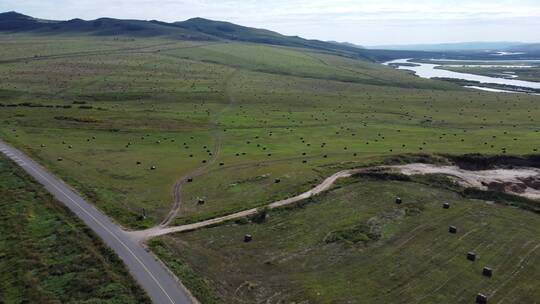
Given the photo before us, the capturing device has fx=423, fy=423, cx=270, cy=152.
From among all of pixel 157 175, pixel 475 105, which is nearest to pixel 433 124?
pixel 475 105

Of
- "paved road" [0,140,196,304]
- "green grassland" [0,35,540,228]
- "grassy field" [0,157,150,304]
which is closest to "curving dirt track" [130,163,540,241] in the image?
"green grassland" [0,35,540,228]

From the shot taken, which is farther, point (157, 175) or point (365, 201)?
point (157, 175)

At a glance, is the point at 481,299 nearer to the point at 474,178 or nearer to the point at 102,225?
the point at 474,178

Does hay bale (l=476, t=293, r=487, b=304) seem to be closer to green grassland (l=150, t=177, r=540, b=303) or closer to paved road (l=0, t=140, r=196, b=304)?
green grassland (l=150, t=177, r=540, b=303)

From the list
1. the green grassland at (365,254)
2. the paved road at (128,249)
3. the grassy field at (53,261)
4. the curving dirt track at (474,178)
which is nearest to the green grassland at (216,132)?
the paved road at (128,249)

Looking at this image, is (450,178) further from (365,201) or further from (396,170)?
(365,201)

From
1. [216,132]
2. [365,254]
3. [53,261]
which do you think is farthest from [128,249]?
[216,132]
